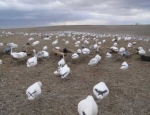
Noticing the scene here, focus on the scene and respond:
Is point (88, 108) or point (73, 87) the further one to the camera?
point (73, 87)

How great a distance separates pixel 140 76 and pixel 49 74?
374cm

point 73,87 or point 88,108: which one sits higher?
point 88,108

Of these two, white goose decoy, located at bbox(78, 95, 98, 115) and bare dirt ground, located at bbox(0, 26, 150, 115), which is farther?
bare dirt ground, located at bbox(0, 26, 150, 115)

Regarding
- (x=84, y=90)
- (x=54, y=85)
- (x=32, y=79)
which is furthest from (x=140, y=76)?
(x=32, y=79)

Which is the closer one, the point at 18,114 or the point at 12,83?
the point at 18,114

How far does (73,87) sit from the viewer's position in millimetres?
8078

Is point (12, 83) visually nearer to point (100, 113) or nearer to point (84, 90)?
point (84, 90)

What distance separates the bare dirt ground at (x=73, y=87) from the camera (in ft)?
20.7

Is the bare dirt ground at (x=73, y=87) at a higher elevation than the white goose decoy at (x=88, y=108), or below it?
below

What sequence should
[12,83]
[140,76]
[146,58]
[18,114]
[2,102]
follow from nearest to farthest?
[18,114] < [2,102] < [12,83] < [140,76] < [146,58]

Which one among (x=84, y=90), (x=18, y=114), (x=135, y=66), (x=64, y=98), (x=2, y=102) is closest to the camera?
(x=18, y=114)

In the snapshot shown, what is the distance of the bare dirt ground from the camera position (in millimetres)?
6305

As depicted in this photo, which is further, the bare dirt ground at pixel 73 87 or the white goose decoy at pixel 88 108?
the bare dirt ground at pixel 73 87

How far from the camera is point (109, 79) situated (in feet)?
29.9
